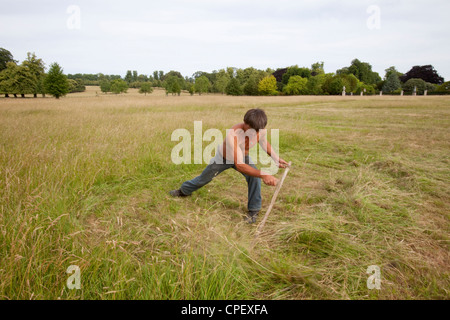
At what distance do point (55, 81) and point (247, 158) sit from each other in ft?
95.9

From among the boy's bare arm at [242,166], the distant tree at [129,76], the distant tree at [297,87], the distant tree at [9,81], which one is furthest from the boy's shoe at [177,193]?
the distant tree at [129,76]

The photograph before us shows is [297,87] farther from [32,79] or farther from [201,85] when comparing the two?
[32,79]

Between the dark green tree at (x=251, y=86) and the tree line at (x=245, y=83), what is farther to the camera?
the dark green tree at (x=251, y=86)

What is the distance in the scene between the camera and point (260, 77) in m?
59.3

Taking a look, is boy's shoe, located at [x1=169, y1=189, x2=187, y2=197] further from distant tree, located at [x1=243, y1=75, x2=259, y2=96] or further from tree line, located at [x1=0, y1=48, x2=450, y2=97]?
distant tree, located at [x1=243, y1=75, x2=259, y2=96]

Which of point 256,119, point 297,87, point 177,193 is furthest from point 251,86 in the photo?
point 256,119

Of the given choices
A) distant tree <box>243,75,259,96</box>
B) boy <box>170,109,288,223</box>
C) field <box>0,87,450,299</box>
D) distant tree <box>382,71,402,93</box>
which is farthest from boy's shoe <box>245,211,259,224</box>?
distant tree <box>382,71,402,93</box>

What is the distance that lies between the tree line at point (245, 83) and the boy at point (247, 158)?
93.4ft

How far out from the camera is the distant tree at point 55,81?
24250 mm

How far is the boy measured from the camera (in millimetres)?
2635

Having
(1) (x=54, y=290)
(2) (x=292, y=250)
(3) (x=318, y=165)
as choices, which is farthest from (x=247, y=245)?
(3) (x=318, y=165)

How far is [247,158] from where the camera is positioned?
315 cm

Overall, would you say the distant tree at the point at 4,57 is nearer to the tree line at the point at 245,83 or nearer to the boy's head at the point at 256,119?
the tree line at the point at 245,83
